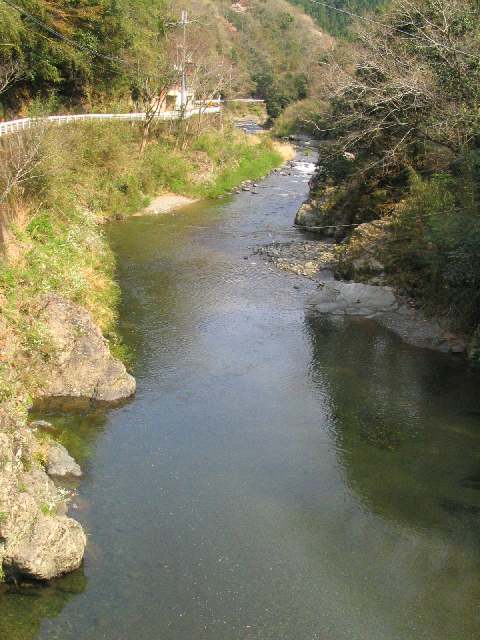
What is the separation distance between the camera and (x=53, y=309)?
16.5 m

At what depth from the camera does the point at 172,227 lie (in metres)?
33.0

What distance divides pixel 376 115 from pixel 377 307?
9.94 m

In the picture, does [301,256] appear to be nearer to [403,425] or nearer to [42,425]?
[403,425]

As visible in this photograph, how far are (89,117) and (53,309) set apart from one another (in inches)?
851

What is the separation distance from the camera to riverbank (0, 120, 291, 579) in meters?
10.5

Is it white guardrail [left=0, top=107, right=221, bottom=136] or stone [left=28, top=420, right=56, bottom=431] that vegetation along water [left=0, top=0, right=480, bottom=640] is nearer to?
stone [left=28, top=420, right=56, bottom=431]

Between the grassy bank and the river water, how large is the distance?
1815 millimetres

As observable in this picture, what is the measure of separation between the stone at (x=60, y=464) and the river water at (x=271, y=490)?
304 mm

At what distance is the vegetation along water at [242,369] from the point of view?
10453 mm

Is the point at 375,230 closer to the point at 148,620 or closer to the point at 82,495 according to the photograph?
the point at 82,495

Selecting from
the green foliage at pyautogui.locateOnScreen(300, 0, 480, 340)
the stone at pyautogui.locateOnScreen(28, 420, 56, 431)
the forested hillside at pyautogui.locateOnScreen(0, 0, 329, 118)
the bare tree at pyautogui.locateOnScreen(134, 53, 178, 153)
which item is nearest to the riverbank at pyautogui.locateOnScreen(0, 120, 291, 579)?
the stone at pyautogui.locateOnScreen(28, 420, 56, 431)

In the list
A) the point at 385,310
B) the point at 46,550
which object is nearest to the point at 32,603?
the point at 46,550

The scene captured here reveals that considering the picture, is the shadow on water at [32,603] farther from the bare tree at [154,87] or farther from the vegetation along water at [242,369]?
the bare tree at [154,87]

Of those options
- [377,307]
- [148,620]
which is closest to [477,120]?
[377,307]
